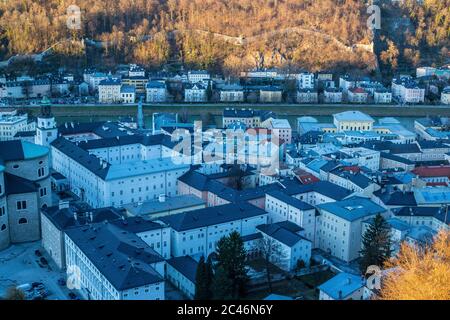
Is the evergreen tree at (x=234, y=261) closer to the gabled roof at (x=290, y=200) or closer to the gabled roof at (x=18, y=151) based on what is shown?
the gabled roof at (x=290, y=200)

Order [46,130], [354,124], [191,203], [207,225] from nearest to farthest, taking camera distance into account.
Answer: [207,225]
[191,203]
[46,130]
[354,124]

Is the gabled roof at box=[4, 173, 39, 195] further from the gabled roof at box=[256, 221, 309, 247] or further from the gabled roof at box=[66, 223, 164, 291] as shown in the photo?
the gabled roof at box=[256, 221, 309, 247]

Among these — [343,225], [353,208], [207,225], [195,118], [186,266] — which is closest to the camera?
[186,266]

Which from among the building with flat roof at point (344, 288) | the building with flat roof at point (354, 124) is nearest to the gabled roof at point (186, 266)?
the building with flat roof at point (344, 288)

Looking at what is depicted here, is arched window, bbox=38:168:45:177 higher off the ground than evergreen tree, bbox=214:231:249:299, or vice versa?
arched window, bbox=38:168:45:177

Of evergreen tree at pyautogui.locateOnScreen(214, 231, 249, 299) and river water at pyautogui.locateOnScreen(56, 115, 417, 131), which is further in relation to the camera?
river water at pyautogui.locateOnScreen(56, 115, 417, 131)

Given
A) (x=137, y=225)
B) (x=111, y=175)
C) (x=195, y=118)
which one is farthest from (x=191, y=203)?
(x=195, y=118)

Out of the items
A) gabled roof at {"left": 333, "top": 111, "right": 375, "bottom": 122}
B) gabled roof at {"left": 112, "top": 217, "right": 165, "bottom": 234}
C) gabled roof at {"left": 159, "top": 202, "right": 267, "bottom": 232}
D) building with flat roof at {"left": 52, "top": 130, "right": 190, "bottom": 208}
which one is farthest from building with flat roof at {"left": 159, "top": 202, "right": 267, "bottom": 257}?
gabled roof at {"left": 333, "top": 111, "right": 375, "bottom": 122}

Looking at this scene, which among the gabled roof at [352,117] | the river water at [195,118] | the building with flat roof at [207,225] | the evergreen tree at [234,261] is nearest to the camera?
the evergreen tree at [234,261]

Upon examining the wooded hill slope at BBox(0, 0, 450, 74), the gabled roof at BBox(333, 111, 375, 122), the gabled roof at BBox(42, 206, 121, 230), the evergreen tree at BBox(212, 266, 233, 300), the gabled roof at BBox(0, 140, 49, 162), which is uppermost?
the wooded hill slope at BBox(0, 0, 450, 74)

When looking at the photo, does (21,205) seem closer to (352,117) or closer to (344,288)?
(344,288)
